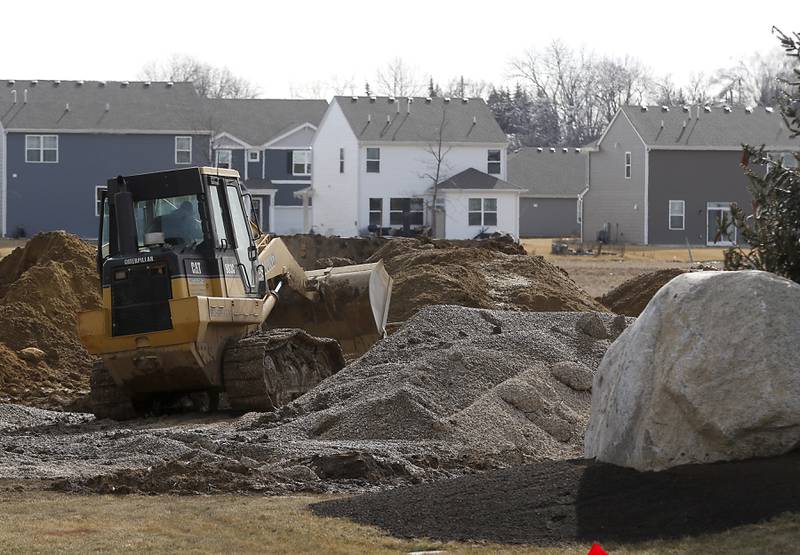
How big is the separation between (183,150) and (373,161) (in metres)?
9.40

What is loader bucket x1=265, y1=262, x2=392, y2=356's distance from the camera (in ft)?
69.9

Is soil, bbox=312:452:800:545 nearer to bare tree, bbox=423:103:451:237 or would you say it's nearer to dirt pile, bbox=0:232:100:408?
dirt pile, bbox=0:232:100:408

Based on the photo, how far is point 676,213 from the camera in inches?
2694

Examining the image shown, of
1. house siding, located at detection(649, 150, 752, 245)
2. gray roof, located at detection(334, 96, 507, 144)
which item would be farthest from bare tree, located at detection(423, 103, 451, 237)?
house siding, located at detection(649, 150, 752, 245)

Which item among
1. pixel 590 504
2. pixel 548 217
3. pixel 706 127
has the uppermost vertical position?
pixel 706 127

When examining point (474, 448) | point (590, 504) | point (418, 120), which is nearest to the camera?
point (590, 504)

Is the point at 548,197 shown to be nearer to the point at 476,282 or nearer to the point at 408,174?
the point at 408,174

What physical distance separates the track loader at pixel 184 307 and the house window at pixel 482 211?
46.8 m

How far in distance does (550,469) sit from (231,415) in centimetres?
740

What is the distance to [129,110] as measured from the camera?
223 feet

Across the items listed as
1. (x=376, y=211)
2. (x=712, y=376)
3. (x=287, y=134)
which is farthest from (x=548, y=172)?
(x=712, y=376)

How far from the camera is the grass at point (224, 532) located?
9141mm

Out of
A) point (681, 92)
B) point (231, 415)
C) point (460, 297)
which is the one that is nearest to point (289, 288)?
point (231, 415)

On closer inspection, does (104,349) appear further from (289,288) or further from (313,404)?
(289,288)
